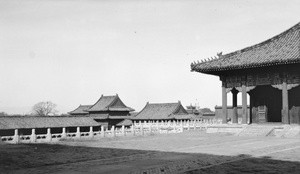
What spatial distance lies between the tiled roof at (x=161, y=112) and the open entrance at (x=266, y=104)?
Result: 95.7ft

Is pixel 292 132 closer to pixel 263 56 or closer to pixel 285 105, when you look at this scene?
pixel 285 105

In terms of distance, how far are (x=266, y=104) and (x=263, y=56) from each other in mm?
4763

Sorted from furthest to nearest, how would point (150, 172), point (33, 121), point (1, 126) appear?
point (33, 121), point (1, 126), point (150, 172)

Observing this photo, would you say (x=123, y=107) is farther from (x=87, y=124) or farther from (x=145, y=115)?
(x=87, y=124)

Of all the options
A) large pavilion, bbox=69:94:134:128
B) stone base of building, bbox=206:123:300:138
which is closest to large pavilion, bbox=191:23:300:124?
stone base of building, bbox=206:123:300:138

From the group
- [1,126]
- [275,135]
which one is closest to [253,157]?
[275,135]

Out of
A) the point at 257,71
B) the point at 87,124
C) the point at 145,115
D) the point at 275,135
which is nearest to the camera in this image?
the point at 275,135

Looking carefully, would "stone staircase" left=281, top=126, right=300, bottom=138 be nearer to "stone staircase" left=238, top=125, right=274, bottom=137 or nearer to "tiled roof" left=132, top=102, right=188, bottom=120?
"stone staircase" left=238, top=125, right=274, bottom=137

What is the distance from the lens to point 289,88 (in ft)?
86.4

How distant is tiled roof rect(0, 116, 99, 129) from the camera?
38000mm

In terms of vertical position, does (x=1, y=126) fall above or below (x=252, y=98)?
below

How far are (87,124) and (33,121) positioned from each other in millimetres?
8008

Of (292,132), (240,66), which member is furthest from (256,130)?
(240,66)

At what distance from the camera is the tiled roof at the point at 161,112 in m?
60.4
